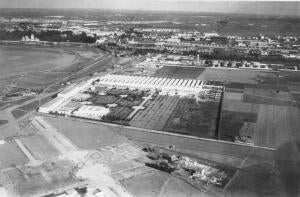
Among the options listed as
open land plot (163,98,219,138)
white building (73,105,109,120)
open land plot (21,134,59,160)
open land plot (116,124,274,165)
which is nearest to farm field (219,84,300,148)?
open land plot (163,98,219,138)

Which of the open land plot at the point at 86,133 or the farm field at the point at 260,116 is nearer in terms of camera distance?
the open land plot at the point at 86,133

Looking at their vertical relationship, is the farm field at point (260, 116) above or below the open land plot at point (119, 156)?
above

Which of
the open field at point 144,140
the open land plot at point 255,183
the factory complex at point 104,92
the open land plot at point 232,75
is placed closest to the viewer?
the open land plot at point 255,183

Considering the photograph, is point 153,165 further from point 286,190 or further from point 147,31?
point 147,31

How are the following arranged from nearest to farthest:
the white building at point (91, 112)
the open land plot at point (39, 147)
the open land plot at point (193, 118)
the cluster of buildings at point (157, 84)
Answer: the open land plot at point (39, 147), the open land plot at point (193, 118), the white building at point (91, 112), the cluster of buildings at point (157, 84)

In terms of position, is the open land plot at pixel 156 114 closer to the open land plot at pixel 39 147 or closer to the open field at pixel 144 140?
the open field at pixel 144 140

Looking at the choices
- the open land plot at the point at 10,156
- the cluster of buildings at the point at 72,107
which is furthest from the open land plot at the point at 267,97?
the open land plot at the point at 10,156
